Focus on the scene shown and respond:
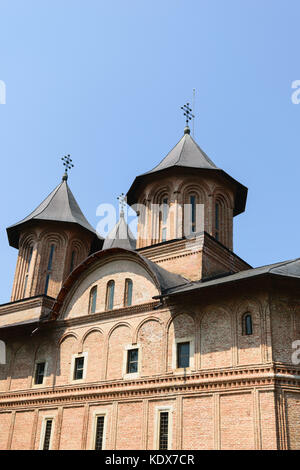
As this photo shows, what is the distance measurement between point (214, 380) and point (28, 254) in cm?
1378

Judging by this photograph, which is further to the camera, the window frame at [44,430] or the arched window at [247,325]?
the window frame at [44,430]

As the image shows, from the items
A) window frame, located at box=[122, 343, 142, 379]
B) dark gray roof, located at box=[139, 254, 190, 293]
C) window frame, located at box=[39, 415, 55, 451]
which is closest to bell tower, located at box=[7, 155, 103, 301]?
window frame, located at box=[39, 415, 55, 451]

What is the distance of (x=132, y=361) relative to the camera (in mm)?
16922

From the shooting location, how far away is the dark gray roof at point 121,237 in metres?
29.5

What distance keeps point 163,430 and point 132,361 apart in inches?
102

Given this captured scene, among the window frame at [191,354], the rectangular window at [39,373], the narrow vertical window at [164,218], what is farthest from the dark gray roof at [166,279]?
the rectangular window at [39,373]

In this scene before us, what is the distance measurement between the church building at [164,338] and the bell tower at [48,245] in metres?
0.11

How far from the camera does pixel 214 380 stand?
48.2 ft

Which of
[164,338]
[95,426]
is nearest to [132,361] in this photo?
[164,338]

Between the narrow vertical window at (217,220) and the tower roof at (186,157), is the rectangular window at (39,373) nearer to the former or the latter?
the narrow vertical window at (217,220)

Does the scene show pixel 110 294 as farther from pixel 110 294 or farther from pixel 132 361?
pixel 132 361
